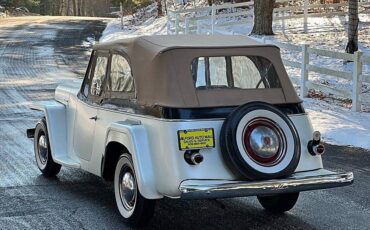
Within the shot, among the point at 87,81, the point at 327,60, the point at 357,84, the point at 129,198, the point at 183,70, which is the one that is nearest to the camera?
the point at 183,70

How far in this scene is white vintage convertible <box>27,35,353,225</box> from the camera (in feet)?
16.9

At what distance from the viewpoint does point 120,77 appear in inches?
243

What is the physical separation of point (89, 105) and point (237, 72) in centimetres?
166

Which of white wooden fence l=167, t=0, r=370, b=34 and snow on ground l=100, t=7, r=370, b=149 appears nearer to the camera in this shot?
snow on ground l=100, t=7, r=370, b=149

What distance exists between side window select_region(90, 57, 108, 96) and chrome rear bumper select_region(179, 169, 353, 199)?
6.28 ft

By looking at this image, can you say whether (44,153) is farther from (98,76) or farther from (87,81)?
(98,76)

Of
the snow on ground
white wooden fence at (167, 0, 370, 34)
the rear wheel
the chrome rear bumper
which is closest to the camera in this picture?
the chrome rear bumper

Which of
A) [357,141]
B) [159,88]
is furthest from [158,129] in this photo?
[357,141]

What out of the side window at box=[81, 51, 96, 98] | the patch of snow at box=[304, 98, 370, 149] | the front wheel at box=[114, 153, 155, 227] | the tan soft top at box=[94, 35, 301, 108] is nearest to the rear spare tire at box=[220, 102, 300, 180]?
the tan soft top at box=[94, 35, 301, 108]

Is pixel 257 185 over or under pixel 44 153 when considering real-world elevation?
over

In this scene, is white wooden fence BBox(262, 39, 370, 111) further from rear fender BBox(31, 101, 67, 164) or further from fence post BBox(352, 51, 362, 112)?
rear fender BBox(31, 101, 67, 164)

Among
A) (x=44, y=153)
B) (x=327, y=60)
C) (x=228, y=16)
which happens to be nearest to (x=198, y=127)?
(x=44, y=153)

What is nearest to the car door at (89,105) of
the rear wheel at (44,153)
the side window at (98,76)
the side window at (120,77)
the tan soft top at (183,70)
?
the side window at (98,76)

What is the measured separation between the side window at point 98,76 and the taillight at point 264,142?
1.90 meters
